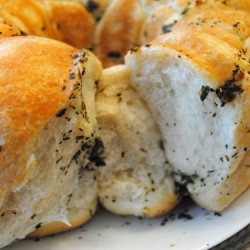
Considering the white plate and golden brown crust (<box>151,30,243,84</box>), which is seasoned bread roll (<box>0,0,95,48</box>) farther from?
the white plate

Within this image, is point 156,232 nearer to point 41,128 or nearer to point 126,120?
point 126,120

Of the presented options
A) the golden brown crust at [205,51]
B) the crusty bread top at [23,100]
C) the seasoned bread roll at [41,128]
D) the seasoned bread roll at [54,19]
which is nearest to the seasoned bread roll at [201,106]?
the golden brown crust at [205,51]

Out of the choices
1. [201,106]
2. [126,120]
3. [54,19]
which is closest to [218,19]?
[201,106]

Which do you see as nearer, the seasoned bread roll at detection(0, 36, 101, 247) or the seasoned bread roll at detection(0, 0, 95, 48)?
the seasoned bread roll at detection(0, 36, 101, 247)

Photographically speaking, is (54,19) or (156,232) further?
(54,19)

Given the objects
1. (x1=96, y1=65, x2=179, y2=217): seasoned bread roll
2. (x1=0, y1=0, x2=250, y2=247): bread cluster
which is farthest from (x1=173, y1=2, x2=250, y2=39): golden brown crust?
(x1=96, y1=65, x2=179, y2=217): seasoned bread roll

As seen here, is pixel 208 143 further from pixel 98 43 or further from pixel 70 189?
pixel 98 43

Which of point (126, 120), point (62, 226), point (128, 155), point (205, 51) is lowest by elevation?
point (62, 226)
